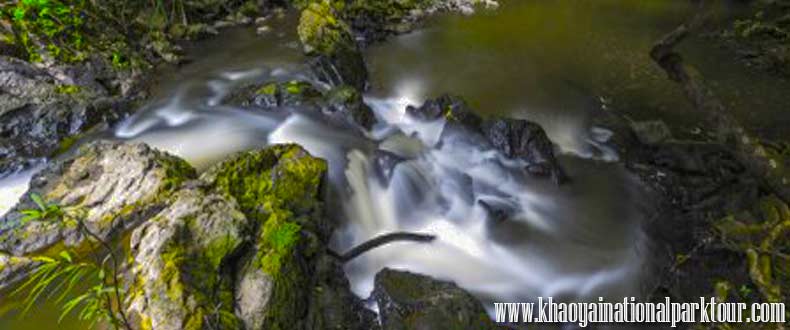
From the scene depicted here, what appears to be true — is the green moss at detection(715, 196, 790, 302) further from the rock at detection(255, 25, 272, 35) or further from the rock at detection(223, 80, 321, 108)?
the rock at detection(255, 25, 272, 35)

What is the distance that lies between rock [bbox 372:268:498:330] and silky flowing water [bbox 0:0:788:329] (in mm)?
433

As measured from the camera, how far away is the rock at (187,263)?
3.08m

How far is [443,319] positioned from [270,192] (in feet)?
6.54

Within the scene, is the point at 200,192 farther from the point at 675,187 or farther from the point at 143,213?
the point at 675,187

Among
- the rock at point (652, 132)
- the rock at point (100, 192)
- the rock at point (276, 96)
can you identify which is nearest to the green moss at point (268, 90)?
the rock at point (276, 96)

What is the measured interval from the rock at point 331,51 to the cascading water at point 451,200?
1.30 m

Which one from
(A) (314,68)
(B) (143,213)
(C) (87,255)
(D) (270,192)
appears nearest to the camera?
(C) (87,255)

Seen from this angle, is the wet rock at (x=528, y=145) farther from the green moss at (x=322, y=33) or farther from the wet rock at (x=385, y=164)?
the green moss at (x=322, y=33)

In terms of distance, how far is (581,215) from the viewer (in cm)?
603

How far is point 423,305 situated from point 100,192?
305cm

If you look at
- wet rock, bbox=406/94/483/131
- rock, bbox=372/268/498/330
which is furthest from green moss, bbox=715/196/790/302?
wet rock, bbox=406/94/483/131

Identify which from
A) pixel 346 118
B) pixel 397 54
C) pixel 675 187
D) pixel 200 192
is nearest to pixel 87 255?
pixel 200 192

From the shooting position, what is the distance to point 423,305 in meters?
4.05

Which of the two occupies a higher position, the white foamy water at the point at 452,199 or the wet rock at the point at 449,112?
the wet rock at the point at 449,112
